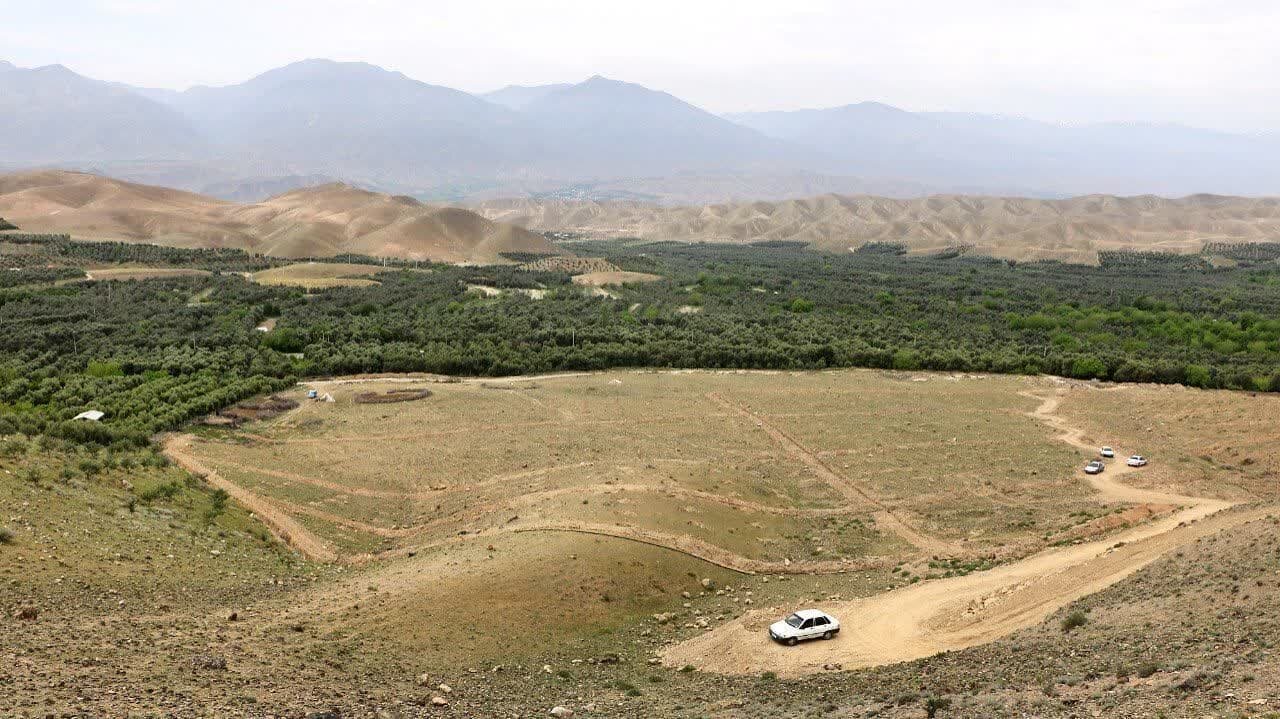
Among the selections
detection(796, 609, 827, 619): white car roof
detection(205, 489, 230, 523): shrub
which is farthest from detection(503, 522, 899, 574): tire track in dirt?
detection(205, 489, 230, 523): shrub

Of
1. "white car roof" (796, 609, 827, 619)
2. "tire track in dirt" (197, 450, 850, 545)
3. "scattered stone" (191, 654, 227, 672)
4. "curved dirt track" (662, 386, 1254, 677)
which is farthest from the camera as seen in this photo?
"tire track in dirt" (197, 450, 850, 545)

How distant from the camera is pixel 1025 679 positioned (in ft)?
58.6

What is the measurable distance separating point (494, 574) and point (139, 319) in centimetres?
6641

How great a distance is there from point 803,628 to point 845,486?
1861 cm

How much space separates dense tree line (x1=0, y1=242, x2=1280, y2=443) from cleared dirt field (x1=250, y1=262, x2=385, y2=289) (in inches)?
146

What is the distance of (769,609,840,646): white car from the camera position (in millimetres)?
23234

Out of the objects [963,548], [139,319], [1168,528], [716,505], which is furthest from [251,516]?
[139,319]

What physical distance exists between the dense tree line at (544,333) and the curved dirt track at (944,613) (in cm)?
2984

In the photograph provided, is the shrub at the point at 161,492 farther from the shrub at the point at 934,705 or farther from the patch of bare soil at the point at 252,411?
the shrub at the point at 934,705

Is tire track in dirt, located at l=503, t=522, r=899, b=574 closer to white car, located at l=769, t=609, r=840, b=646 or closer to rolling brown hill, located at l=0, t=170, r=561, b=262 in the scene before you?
white car, located at l=769, t=609, r=840, b=646

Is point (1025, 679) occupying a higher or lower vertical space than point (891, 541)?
higher

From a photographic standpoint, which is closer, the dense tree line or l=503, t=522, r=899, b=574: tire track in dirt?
l=503, t=522, r=899, b=574: tire track in dirt

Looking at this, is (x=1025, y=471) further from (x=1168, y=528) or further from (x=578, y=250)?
(x=578, y=250)

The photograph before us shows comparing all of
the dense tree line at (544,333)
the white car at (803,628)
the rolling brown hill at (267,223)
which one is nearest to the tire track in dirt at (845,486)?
the white car at (803,628)
